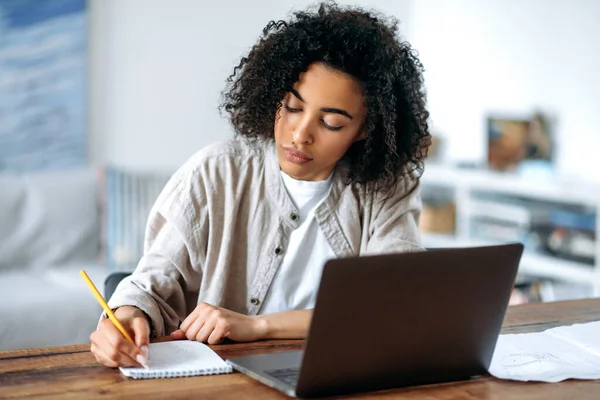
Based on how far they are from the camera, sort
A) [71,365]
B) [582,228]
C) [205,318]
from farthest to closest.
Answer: [582,228] → [205,318] → [71,365]

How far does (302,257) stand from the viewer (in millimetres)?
1823

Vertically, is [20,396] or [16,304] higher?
[20,396]

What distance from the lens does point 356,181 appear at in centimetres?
185

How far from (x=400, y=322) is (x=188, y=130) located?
3472mm

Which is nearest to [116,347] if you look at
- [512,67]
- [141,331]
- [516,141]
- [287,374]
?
[141,331]

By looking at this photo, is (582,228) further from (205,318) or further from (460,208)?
(205,318)

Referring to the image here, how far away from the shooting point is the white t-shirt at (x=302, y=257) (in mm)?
1803

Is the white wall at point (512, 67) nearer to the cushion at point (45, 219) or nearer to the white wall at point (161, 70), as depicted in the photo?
the white wall at point (161, 70)

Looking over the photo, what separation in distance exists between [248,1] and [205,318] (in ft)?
11.2

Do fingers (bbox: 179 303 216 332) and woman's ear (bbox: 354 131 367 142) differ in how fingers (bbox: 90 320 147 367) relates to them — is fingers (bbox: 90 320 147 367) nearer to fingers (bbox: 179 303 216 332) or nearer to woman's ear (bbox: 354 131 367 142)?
fingers (bbox: 179 303 216 332)

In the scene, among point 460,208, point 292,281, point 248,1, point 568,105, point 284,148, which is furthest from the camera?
point 248,1

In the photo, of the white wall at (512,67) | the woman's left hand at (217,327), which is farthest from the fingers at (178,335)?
the white wall at (512,67)

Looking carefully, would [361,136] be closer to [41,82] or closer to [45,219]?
[45,219]

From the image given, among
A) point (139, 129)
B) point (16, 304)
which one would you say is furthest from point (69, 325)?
point (139, 129)
